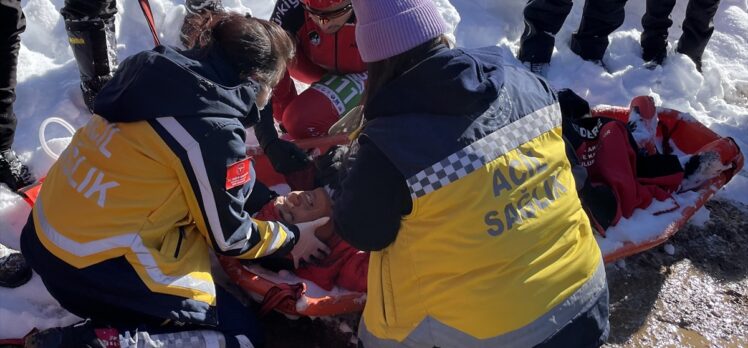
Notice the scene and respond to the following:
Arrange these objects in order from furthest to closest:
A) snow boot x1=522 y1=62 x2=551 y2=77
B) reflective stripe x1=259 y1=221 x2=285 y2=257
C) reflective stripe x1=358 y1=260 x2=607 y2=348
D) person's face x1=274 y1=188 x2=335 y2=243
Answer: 1. snow boot x1=522 y1=62 x2=551 y2=77
2. person's face x1=274 y1=188 x2=335 y2=243
3. reflective stripe x1=259 y1=221 x2=285 y2=257
4. reflective stripe x1=358 y1=260 x2=607 y2=348

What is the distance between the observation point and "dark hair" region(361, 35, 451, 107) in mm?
1751

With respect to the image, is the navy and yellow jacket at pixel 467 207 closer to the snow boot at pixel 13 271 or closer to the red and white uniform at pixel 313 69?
the snow boot at pixel 13 271

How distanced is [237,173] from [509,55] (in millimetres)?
2772

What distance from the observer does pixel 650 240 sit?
9.00 ft

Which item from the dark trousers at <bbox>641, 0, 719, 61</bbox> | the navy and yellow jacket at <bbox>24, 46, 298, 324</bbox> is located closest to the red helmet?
the navy and yellow jacket at <bbox>24, 46, 298, 324</bbox>

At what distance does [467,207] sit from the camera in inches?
67.1

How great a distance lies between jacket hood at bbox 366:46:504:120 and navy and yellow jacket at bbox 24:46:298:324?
1.73 feet

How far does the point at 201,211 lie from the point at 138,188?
7.5 inches

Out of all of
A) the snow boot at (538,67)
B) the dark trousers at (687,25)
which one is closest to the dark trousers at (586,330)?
the snow boot at (538,67)

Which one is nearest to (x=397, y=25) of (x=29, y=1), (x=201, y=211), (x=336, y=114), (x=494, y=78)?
(x=494, y=78)

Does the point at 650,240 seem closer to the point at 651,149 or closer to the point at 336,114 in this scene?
the point at 651,149

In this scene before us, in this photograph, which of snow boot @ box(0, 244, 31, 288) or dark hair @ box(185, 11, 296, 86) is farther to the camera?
snow boot @ box(0, 244, 31, 288)

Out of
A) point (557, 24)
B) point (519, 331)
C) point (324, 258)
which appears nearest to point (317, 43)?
point (324, 258)

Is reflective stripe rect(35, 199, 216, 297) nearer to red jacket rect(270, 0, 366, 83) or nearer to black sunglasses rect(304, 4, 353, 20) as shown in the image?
black sunglasses rect(304, 4, 353, 20)
